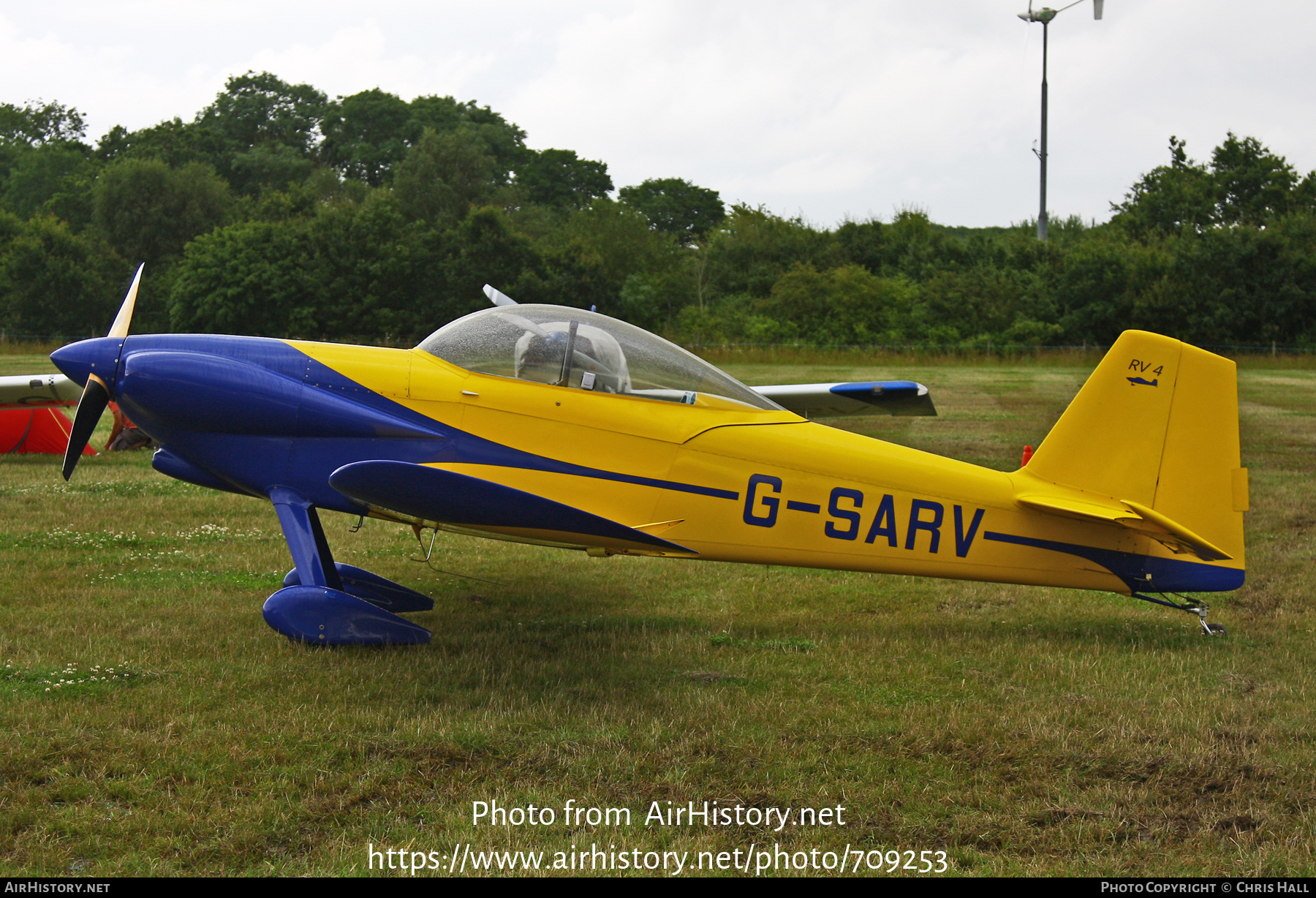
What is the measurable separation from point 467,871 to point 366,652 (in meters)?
2.70

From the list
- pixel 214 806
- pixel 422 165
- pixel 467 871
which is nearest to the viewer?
pixel 467 871

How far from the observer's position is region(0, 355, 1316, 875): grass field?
12.5 ft

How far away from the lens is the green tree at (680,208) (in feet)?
244

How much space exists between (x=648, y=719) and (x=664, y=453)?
182cm

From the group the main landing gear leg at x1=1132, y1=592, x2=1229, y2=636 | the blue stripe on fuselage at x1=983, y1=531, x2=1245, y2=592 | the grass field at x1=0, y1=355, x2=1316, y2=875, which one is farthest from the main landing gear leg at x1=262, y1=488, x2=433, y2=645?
the main landing gear leg at x1=1132, y1=592, x2=1229, y2=636

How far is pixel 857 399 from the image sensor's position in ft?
29.9

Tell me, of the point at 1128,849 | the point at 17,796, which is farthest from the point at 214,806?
the point at 1128,849

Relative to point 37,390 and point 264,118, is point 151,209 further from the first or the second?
point 37,390

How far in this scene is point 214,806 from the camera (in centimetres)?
394

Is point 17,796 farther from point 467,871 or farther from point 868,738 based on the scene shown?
point 868,738

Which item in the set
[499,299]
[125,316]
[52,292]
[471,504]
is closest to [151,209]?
[52,292]

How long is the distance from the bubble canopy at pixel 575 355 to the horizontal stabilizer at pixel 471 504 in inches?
37.5

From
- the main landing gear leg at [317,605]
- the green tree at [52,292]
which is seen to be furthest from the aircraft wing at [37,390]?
the green tree at [52,292]

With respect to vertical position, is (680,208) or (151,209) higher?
(680,208)
